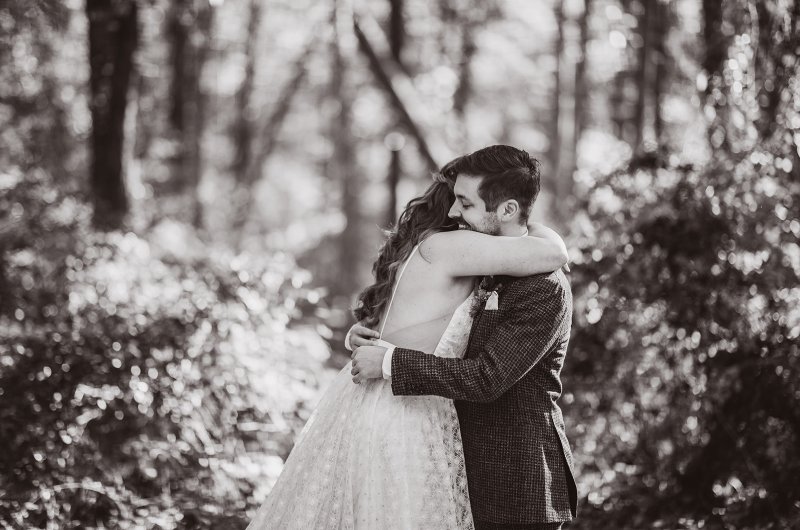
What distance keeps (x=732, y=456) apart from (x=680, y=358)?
2.20 feet

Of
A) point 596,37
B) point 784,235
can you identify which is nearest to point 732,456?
point 784,235

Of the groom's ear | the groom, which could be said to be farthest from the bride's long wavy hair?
the groom's ear

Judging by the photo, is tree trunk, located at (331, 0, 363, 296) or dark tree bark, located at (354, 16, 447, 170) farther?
tree trunk, located at (331, 0, 363, 296)

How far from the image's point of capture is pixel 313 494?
3.02m

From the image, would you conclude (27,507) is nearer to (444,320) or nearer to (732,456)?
(444,320)

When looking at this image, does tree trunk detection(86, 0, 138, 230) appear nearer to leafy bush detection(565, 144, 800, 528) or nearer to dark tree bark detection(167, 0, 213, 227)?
dark tree bark detection(167, 0, 213, 227)

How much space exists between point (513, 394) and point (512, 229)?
60 cm

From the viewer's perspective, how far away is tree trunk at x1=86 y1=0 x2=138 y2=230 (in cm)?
948

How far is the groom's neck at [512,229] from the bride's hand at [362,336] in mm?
606

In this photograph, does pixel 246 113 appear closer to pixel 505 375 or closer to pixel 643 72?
pixel 643 72

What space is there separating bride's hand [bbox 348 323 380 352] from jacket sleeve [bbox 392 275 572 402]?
21 cm

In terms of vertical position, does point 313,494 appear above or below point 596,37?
below

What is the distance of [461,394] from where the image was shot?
2.78 m

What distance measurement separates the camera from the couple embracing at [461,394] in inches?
112
